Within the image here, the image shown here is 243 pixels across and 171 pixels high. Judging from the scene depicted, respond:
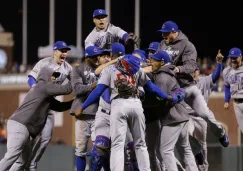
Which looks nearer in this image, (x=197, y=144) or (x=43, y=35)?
(x=197, y=144)

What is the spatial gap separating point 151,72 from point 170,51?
594 millimetres

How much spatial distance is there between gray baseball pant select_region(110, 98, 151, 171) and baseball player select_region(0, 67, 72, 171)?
1.43 m

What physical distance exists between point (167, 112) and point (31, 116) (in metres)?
2.06

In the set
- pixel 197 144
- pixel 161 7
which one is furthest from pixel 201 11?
pixel 197 144

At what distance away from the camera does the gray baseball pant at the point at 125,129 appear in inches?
389

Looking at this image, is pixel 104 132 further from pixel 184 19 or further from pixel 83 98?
pixel 184 19

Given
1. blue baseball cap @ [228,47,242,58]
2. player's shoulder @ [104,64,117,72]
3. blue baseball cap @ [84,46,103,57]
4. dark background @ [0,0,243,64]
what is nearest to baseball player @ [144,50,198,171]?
player's shoulder @ [104,64,117,72]

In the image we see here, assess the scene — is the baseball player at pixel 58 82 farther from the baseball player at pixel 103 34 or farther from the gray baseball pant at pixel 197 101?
the gray baseball pant at pixel 197 101

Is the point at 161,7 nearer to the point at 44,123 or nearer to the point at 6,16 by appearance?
the point at 6,16

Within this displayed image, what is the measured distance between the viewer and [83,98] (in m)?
11.2

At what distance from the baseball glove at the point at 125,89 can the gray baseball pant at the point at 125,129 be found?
0.23 ft

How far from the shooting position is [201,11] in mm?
33812

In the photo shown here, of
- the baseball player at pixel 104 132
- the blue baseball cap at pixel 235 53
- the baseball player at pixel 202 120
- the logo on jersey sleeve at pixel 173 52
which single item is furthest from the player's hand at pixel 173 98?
the blue baseball cap at pixel 235 53

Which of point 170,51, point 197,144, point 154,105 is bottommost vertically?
point 197,144
